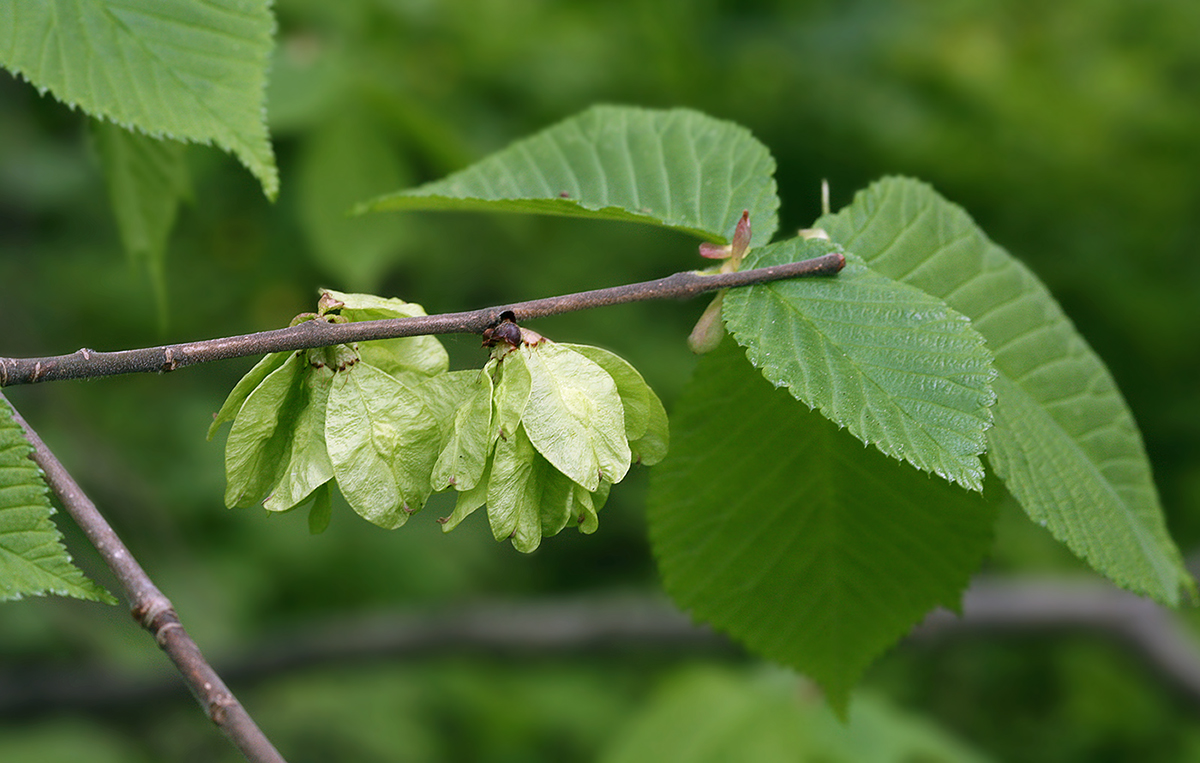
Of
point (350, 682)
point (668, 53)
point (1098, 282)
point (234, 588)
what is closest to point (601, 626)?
point (350, 682)

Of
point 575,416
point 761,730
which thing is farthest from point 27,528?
point 761,730

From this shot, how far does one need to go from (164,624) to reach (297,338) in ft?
0.99

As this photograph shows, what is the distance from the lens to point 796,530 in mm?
1516

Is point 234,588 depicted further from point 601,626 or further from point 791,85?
point 791,85

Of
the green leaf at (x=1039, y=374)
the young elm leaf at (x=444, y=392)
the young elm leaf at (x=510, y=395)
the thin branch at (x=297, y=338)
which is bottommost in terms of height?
the green leaf at (x=1039, y=374)

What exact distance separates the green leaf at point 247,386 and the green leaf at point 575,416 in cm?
27

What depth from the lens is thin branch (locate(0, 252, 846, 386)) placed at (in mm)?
1023

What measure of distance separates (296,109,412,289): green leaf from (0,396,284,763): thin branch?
1.81 metres

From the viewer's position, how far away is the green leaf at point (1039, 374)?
1.35 meters

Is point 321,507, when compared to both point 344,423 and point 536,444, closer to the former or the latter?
point 344,423

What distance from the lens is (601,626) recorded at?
396 cm

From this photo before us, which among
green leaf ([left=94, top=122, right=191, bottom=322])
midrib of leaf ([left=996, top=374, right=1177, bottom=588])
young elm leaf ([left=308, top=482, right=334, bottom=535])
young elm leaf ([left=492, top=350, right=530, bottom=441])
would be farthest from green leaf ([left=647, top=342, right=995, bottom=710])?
green leaf ([left=94, top=122, right=191, bottom=322])

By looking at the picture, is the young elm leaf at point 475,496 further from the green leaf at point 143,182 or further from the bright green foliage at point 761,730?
the bright green foliage at point 761,730

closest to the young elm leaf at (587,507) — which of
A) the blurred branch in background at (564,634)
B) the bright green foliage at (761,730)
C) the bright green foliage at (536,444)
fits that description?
the bright green foliage at (536,444)
